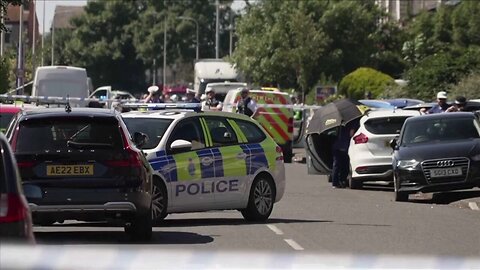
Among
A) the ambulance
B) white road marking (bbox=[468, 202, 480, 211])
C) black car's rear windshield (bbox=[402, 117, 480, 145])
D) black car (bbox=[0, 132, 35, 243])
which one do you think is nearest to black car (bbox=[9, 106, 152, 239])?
black car (bbox=[0, 132, 35, 243])

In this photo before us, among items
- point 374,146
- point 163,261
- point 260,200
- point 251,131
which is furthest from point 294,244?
point 374,146

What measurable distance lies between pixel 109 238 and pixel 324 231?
111 inches

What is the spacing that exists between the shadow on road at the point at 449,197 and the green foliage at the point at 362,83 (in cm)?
2782

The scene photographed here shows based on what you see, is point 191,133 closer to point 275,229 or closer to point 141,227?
point 275,229

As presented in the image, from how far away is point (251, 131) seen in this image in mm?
17875

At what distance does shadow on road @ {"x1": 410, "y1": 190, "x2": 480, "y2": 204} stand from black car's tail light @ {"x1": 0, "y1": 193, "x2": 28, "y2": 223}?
49.8ft

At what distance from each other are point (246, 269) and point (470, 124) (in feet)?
59.3

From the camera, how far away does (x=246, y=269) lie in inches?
206

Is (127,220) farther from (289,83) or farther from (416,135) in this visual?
(289,83)

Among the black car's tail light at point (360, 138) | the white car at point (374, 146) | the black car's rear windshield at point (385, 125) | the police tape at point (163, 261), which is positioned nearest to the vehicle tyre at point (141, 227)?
the police tape at point (163, 261)

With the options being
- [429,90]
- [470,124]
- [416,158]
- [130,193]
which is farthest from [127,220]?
[429,90]

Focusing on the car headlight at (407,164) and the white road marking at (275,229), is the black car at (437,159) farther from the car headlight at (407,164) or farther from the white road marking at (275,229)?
the white road marking at (275,229)

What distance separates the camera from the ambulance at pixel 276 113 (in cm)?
A: 3512

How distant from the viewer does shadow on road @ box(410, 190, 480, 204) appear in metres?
22.7
